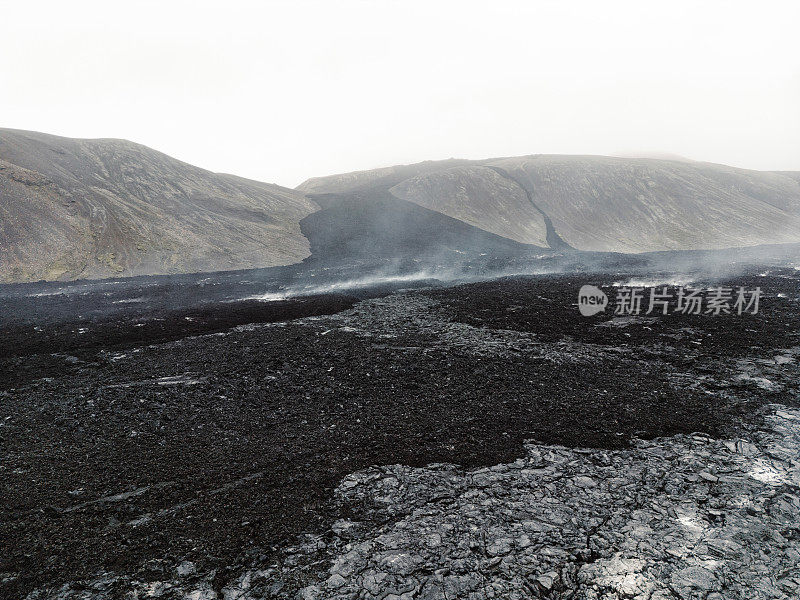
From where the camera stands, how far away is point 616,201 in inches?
2704

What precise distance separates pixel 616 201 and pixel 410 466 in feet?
241

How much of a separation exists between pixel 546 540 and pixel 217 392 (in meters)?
8.92

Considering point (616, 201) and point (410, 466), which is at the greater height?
point (616, 201)

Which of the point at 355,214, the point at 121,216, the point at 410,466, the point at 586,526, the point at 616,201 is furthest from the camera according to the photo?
the point at 616,201

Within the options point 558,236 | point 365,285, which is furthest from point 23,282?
point 558,236

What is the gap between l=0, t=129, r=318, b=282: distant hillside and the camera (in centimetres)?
3706

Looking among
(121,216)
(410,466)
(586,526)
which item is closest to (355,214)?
(121,216)

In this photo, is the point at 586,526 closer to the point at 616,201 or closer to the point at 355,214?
the point at 355,214

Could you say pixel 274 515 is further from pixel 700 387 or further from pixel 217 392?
pixel 700 387

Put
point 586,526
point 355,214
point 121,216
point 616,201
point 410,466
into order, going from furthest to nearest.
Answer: point 616,201
point 355,214
point 121,216
point 410,466
point 586,526

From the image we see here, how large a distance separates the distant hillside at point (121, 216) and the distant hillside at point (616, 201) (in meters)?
28.9

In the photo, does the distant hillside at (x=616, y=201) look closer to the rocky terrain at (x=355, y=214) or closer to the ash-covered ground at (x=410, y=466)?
the rocky terrain at (x=355, y=214)

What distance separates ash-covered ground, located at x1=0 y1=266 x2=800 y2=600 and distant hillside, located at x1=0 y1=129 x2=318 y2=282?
88.5 feet

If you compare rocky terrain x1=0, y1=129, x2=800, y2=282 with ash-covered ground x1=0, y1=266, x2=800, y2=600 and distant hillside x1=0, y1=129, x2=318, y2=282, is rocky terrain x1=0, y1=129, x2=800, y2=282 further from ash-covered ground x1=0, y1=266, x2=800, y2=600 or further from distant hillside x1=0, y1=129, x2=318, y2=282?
ash-covered ground x1=0, y1=266, x2=800, y2=600
